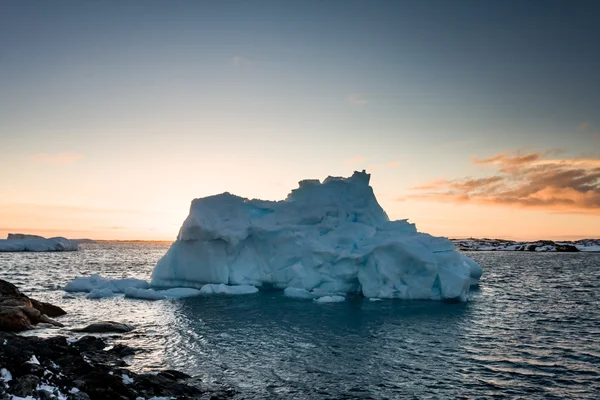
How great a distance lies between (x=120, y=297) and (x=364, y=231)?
15.9 m

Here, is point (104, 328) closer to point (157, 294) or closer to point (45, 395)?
point (45, 395)

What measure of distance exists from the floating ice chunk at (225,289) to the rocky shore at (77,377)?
14675mm

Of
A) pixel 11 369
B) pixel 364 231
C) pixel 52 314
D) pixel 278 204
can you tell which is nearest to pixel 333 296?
pixel 364 231

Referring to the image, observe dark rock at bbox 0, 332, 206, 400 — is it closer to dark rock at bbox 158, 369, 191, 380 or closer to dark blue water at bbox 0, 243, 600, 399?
dark rock at bbox 158, 369, 191, 380

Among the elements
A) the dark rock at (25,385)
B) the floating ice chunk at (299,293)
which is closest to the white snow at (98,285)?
the floating ice chunk at (299,293)

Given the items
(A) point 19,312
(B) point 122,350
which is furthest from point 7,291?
(B) point 122,350

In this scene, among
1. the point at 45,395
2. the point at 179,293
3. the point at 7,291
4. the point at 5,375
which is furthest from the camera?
the point at 179,293

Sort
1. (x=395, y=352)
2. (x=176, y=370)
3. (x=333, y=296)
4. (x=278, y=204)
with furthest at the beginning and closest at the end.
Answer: (x=278, y=204)
(x=333, y=296)
(x=395, y=352)
(x=176, y=370)

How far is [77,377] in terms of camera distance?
9617 millimetres

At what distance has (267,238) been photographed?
3045cm

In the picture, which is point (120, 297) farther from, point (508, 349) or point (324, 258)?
point (508, 349)

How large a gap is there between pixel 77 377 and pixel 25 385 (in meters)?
1.61

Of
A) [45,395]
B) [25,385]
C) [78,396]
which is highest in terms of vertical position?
[25,385]

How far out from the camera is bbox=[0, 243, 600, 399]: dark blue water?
36.9ft
